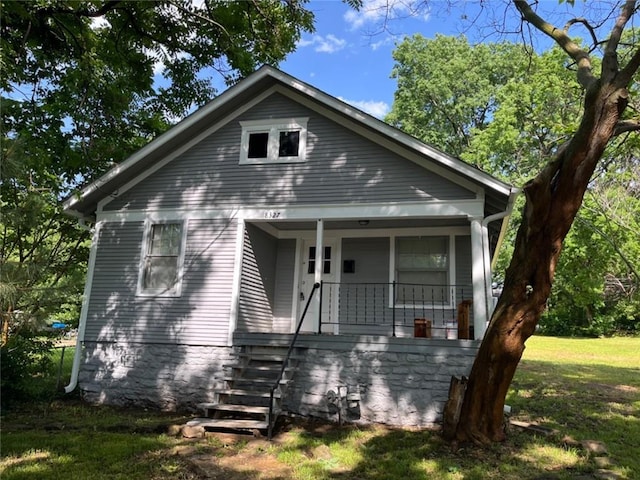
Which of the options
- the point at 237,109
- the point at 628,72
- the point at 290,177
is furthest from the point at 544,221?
the point at 237,109

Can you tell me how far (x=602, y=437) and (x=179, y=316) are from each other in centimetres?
704

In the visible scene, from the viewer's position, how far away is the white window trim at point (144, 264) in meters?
8.84

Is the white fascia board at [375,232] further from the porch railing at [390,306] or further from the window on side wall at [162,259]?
the window on side wall at [162,259]

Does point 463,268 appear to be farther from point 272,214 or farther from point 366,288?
point 272,214

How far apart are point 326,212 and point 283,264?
7.27ft

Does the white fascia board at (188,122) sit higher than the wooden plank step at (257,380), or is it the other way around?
the white fascia board at (188,122)

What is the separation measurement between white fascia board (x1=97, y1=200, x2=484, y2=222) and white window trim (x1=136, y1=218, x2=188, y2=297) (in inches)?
3.9

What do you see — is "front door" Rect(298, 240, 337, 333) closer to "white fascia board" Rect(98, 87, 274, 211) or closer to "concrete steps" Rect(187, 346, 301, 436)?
"concrete steps" Rect(187, 346, 301, 436)

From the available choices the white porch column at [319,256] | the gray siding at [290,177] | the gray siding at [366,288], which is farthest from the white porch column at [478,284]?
the white porch column at [319,256]

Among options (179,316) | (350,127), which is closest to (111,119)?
(179,316)

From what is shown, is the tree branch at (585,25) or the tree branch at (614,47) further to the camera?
the tree branch at (585,25)

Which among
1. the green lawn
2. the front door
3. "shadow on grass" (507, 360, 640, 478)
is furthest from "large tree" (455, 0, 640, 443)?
the front door

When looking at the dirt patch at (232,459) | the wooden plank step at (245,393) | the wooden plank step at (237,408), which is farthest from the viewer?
the wooden plank step at (245,393)

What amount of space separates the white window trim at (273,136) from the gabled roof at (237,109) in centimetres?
45
